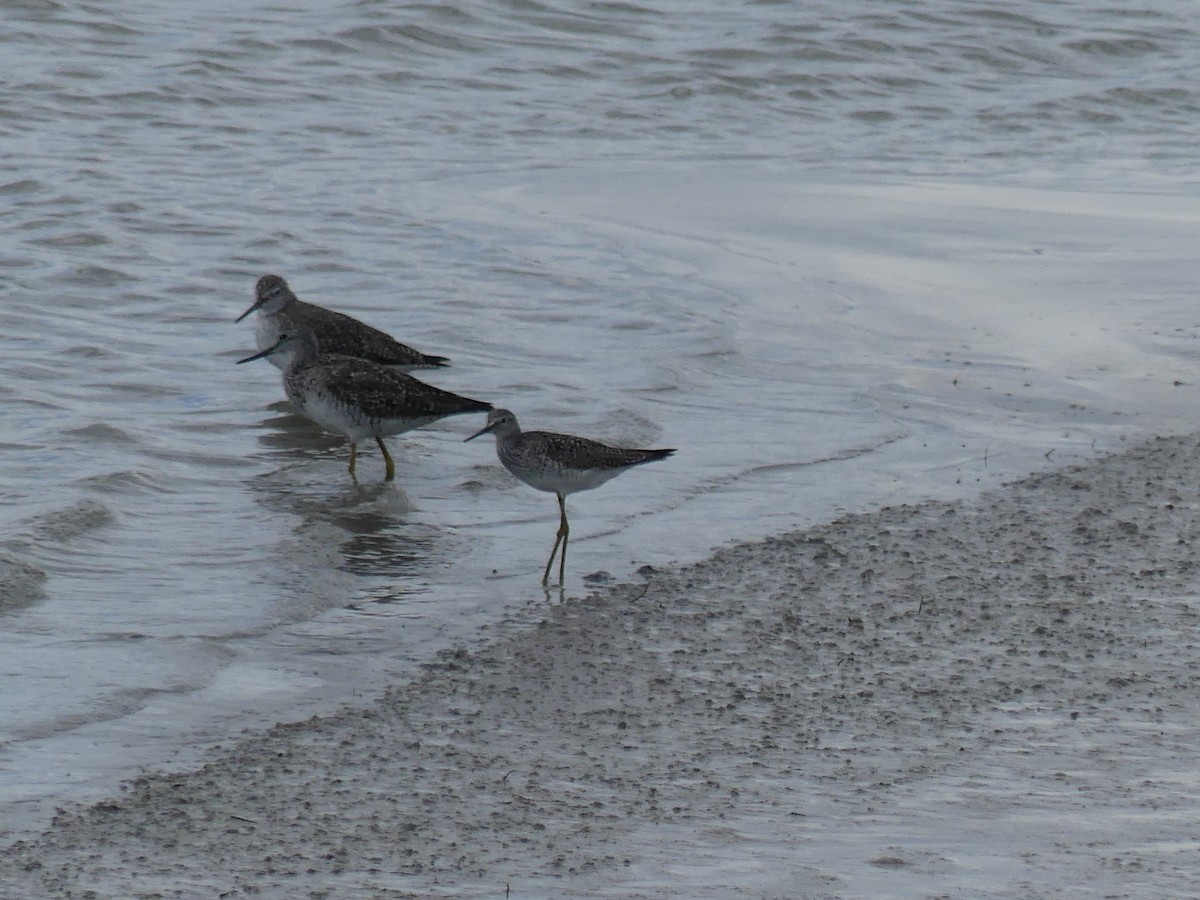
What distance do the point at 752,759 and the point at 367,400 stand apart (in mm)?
3694

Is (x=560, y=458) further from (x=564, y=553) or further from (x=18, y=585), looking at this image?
(x=18, y=585)

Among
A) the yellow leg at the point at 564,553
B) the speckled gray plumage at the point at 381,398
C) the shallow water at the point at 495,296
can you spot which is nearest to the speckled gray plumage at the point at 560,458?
the yellow leg at the point at 564,553

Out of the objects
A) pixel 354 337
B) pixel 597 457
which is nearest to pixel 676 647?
pixel 597 457

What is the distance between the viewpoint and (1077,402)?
9.38 m

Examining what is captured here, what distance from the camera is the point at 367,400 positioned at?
27.1 ft

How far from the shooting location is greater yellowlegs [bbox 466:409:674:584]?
22.5ft

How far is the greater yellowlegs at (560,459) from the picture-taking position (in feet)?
22.5

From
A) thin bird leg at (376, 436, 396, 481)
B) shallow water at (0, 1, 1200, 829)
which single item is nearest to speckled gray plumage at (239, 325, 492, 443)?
thin bird leg at (376, 436, 396, 481)

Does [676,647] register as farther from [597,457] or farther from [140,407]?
[140,407]

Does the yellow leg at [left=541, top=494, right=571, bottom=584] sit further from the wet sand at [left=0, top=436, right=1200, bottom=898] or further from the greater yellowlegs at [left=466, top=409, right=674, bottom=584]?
the wet sand at [left=0, top=436, right=1200, bottom=898]

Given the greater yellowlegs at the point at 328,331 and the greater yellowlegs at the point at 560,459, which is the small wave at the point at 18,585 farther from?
the greater yellowlegs at the point at 328,331

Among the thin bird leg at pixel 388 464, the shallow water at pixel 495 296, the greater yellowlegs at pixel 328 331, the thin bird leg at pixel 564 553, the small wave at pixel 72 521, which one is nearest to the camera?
the shallow water at pixel 495 296

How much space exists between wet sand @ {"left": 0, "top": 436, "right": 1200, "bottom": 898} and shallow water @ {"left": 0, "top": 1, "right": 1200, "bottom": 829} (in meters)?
0.33

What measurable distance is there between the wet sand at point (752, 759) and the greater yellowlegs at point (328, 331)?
9.72 ft
